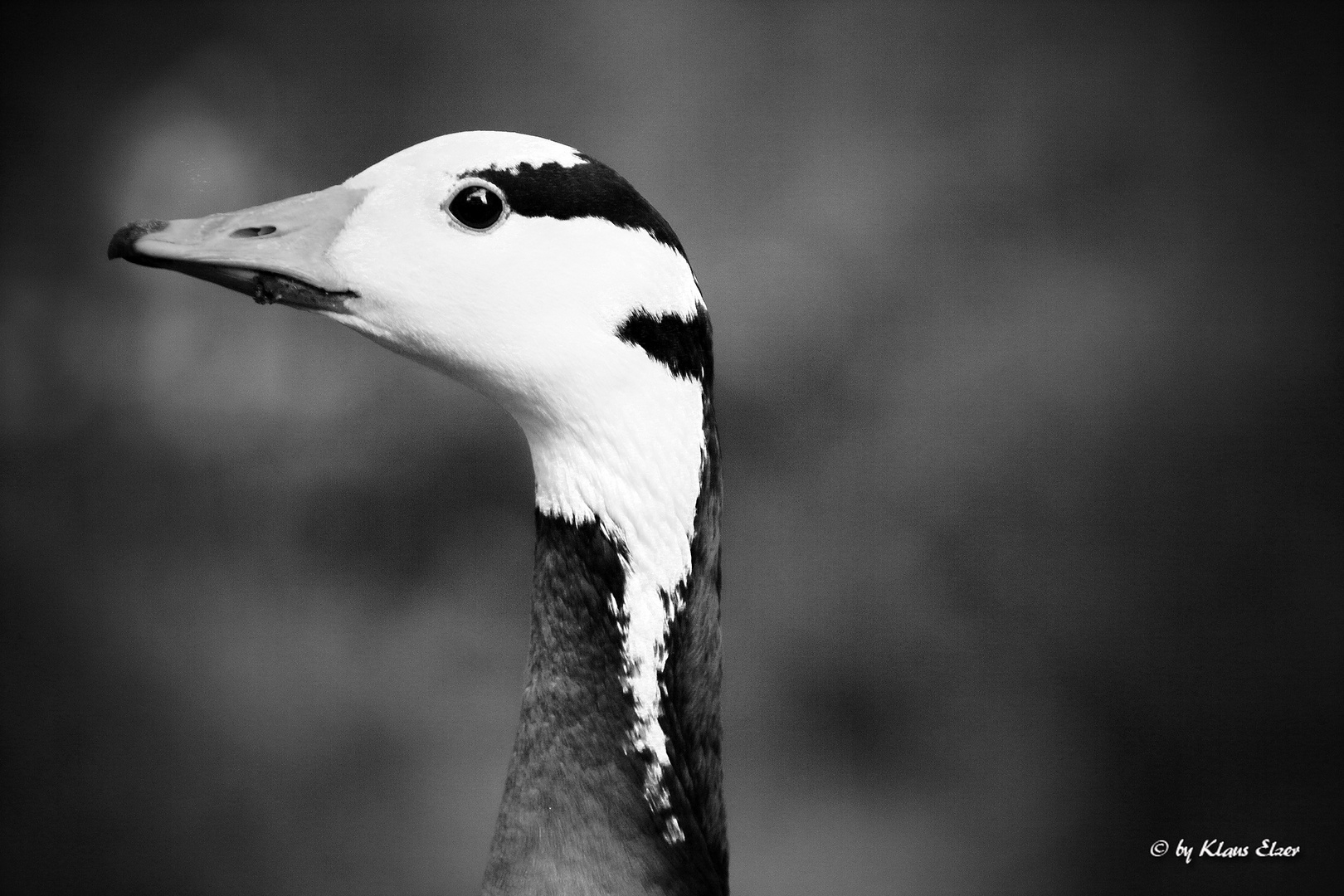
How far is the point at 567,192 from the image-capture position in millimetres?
540

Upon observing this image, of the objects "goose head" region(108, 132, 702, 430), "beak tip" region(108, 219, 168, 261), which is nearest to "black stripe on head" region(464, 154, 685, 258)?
"goose head" region(108, 132, 702, 430)

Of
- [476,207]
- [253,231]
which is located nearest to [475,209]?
[476,207]

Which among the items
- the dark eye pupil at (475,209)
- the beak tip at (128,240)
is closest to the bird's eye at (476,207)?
the dark eye pupil at (475,209)

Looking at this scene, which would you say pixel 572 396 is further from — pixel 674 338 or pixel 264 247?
pixel 264 247

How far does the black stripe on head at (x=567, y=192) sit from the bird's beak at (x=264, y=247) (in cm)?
7

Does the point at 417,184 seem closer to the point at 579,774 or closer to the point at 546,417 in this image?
the point at 546,417

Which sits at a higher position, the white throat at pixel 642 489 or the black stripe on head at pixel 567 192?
the black stripe on head at pixel 567 192

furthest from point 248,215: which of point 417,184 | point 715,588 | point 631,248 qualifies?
point 715,588

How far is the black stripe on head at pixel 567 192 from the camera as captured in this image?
54cm

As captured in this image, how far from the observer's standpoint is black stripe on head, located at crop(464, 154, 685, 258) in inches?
21.2

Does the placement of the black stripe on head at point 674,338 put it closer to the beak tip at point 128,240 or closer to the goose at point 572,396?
the goose at point 572,396

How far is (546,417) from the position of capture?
1.82 ft

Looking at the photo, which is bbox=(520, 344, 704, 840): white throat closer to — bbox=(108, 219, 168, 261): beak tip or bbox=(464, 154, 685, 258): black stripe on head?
bbox=(464, 154, 685, 258): black stripe on head

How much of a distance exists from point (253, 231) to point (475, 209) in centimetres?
10
